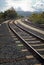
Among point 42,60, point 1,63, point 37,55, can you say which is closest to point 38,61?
point 42,60

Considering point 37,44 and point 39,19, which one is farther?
point 39,19

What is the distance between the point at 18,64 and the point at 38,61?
2.54 ft

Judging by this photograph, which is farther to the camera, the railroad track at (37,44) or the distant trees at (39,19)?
the distant trees at (39,19)

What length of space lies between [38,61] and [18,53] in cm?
157

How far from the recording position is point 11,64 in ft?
22.6

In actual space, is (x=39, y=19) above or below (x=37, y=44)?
below

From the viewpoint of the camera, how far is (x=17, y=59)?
298 inches

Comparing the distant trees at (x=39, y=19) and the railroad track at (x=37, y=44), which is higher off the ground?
the railroad track at (x=37, y=44)

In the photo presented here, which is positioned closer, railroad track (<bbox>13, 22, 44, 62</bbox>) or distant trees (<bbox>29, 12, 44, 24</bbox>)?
railroad track (<bbox>13, 22, 44, 62</bbox>)

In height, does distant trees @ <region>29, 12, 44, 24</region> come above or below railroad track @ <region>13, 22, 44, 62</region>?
below

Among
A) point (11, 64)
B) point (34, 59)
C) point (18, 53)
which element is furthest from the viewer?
point (18, 53)

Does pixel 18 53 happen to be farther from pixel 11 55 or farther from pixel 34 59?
pixel 34 59

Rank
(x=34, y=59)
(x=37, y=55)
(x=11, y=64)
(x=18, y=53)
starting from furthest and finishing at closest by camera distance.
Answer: (x=18, y=53) < (x=37, y=55) < (x=34, y=59) < (x=11, y=64)

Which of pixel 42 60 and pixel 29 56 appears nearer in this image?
pixel 42 60
